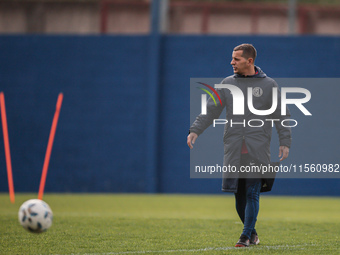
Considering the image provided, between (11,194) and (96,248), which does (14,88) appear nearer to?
(11,194)

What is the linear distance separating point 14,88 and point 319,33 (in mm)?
7700

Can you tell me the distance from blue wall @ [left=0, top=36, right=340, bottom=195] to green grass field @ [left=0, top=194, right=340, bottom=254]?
2.84m

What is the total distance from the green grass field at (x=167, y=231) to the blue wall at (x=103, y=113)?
2.84 m

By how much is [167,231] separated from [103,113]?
8069mm

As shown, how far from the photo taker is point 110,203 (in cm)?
1223

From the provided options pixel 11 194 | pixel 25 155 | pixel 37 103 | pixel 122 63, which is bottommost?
pixel 11 194

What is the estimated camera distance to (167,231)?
724cm

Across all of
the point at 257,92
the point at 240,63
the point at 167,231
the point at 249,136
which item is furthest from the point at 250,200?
the point at 167,231

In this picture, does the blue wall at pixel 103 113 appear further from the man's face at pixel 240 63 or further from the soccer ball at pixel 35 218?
the soccer ball at pixel 35 218

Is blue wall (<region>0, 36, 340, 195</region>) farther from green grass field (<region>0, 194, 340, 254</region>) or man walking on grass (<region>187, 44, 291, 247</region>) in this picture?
man walking on grass (<region>187, 44, 291, 247</region>)

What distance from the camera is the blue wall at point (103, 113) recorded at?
14.9 m

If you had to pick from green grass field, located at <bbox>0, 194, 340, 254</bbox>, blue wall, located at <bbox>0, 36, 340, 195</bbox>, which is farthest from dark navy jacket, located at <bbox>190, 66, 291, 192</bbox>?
blue wall, located at <bbox>0, 36, 340, 195</bbox>

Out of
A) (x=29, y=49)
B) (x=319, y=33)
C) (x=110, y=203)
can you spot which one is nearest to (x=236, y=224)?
(x=110, y=203)

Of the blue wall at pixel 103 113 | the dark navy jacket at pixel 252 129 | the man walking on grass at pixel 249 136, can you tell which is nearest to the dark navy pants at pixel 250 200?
the man walking on grass at pixel 249 136
